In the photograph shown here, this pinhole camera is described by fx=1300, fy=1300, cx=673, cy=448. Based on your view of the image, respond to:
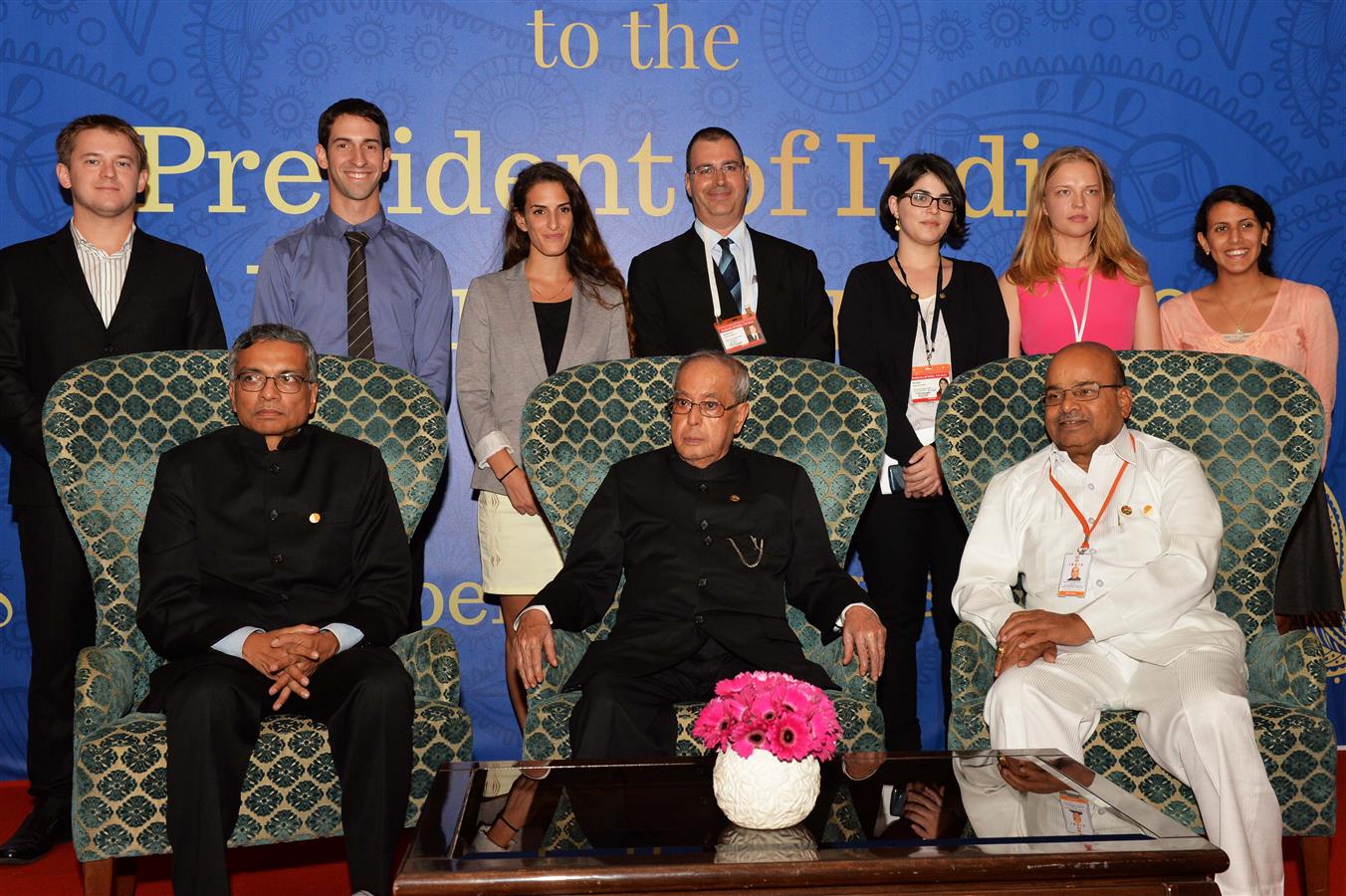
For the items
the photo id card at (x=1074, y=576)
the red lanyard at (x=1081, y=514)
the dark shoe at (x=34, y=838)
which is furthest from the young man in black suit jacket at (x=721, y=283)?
the dark shoe at (x=34, y=838)

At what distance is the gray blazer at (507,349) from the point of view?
4.57 m

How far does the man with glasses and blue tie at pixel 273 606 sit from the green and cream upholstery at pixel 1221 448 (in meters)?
1.54

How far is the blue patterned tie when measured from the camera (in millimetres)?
4688

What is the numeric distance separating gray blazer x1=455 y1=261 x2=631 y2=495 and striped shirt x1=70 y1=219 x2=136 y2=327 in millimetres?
1179

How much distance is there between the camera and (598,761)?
2.84 meters

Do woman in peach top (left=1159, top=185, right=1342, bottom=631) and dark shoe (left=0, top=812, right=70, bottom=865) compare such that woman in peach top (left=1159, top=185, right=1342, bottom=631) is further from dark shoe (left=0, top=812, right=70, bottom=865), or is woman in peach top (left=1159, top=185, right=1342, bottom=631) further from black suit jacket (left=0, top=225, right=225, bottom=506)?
dark shoe (left=0, top=812, right=70, bottom=865)

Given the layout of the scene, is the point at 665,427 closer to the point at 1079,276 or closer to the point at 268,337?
the point at 268,337

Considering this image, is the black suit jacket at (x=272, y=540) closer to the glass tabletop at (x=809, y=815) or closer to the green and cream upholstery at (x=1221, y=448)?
the glass tabletop at (x=809, y=815)

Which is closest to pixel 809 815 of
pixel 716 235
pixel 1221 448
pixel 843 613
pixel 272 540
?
pixel 843 613

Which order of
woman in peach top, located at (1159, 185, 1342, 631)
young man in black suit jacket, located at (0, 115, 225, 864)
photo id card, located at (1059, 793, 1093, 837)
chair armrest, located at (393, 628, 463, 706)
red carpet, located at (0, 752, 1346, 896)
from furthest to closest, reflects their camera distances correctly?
woman in peach top, located at (1159, 185, 1342, 631) < young man in black suit jacket, located at (0, 115, 225, 864) < red carpet, located at (0, 752, 1346, 896) < chair armrest, located at (393, 628, 463, 706) < photo id card, located at (1059, 793, 1093, 837)

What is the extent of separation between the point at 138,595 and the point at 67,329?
1285 millimetres

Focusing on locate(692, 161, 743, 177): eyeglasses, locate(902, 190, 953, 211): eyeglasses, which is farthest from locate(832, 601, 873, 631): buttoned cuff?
locate(692, 161, 743, 177): eyeglasses

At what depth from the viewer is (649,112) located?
17.9 feet

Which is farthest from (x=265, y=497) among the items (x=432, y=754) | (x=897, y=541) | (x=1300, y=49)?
(x=1300, y=49)
